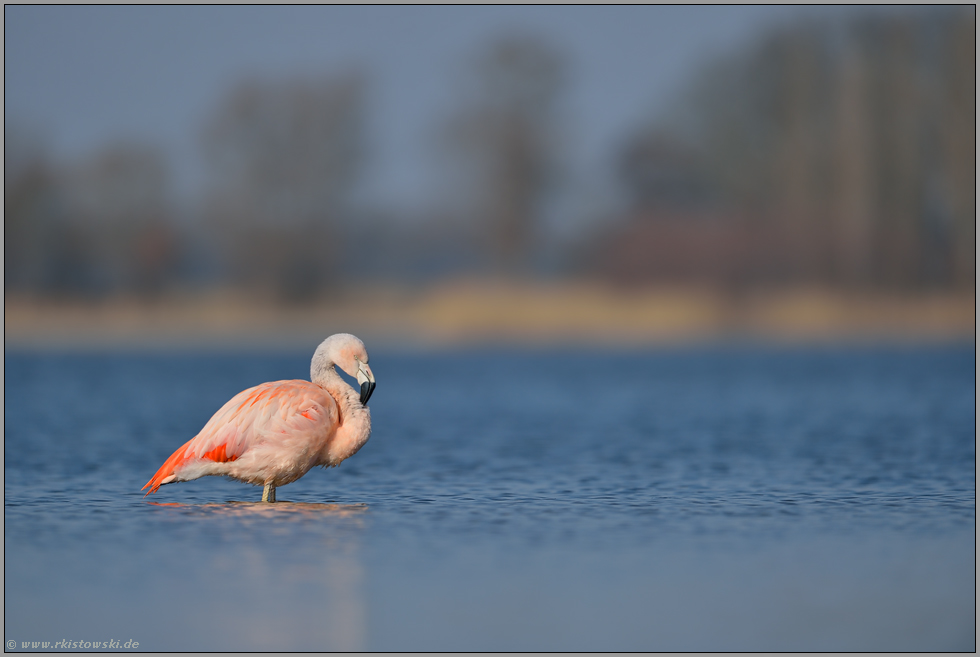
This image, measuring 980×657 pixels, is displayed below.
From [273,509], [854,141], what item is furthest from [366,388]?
[854,141]

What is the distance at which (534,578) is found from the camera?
5.86 meters

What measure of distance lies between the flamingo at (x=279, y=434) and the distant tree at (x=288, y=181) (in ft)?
103

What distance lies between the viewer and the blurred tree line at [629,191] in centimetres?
3603

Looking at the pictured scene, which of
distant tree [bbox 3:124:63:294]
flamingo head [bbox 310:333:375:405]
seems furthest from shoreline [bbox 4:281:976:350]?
flamingo head [bbox 310:333:375:405]

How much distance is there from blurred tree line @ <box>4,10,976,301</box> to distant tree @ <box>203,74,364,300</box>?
7cm

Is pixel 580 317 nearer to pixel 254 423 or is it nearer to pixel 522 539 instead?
pixel 254 423

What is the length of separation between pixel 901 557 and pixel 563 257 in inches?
1343

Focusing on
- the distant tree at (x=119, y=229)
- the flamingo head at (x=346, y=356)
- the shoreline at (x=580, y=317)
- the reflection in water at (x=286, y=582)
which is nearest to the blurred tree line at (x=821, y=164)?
the shoreline at (x=580, y=317)

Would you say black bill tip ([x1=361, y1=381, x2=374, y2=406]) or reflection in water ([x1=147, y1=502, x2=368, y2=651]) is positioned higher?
black bill tip ([x1=361, y1=381, x2=374, y2=406])

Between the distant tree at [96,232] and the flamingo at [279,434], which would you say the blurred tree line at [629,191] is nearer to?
the distant tree at [96,232]

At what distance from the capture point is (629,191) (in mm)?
39344

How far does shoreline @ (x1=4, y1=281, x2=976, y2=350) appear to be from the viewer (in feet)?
93.5

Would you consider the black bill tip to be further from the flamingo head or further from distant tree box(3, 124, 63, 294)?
distant tree box(3, 124, 63, 294)

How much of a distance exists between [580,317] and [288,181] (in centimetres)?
1538
